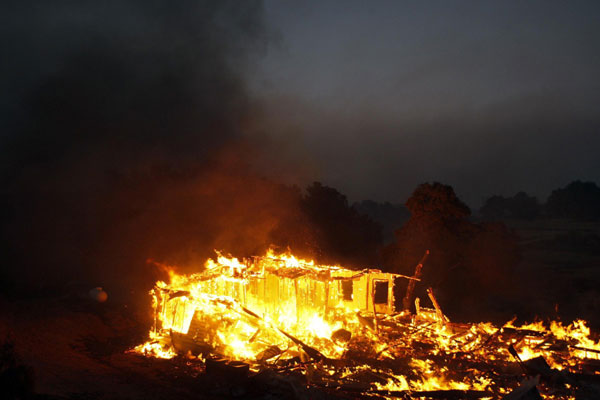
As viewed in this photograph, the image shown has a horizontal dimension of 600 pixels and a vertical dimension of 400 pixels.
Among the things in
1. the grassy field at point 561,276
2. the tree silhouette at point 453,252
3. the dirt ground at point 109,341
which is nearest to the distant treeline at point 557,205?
the grassy field at point 561,276

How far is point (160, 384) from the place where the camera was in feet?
34.2

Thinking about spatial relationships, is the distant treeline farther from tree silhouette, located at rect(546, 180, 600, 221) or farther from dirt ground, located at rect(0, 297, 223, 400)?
dirt ground, located at rect(0, 297, 223, 400)

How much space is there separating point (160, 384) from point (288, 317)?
5.88 m

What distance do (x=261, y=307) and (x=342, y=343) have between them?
3842 millimetres

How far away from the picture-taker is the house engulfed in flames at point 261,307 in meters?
13.0

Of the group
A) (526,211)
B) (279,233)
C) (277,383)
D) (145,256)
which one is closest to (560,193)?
(526,211)

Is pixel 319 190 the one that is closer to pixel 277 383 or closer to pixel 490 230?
pixel 490 230

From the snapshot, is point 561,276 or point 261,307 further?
point 561,276

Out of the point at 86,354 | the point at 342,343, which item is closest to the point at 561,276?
the point at 342,343

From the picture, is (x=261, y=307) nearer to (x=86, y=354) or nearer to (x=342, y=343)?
(x=342, y=343)

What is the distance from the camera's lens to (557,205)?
75.5 m

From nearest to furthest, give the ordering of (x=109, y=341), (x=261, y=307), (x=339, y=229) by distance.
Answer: (x=109, y=341) → (x=261, y=307) → (x=339, y=229)

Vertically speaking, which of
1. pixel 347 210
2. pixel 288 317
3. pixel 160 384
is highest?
pixel 347 210

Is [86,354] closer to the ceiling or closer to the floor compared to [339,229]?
closer to the floor
